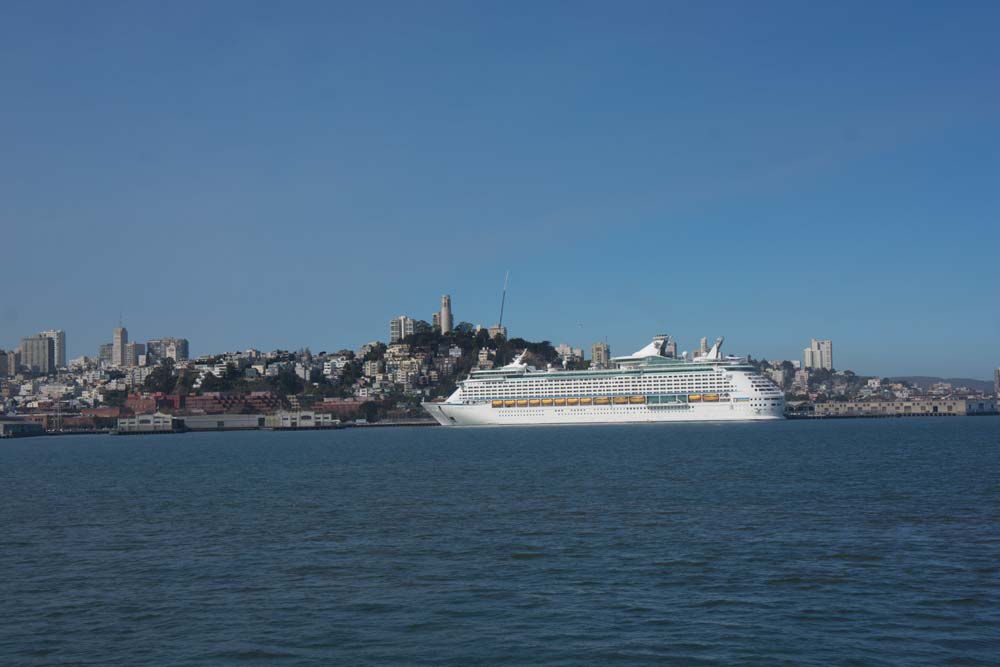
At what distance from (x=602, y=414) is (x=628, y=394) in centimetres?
327

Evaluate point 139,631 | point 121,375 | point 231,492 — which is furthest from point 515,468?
point 121,375

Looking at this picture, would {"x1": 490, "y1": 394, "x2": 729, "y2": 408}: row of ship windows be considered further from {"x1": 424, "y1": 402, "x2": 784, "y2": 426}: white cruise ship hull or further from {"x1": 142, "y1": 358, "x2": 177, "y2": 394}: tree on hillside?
{"x1": 142, "y1": 358, "x2": 177, "y2": 394}: tree on hillside

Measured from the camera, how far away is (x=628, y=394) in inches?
3895

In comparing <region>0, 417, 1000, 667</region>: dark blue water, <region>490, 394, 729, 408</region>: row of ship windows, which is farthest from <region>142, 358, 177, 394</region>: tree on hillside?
<region>0, 417, 1000, 667</region>: dark blue water

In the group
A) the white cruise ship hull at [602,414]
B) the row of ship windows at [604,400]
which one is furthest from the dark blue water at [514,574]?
the row of ship windows at [604,400]

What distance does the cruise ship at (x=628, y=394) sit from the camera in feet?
312

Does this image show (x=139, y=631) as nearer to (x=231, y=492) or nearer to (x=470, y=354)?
(x=231, y=492)

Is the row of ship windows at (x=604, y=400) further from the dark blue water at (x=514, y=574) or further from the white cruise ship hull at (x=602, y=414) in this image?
the dark blue water at (x=514, y=574)

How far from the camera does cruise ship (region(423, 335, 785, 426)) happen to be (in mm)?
95000

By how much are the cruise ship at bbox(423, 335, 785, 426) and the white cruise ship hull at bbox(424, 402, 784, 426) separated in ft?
0.31

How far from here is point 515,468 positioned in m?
40.5

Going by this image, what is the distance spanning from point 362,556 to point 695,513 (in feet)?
29.6

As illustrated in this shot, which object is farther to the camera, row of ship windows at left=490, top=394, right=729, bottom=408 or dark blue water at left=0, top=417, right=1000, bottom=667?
row of ship windows at left=490, top=394, right=729, bottom=408

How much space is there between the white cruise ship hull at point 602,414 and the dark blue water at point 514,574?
6138 cm
